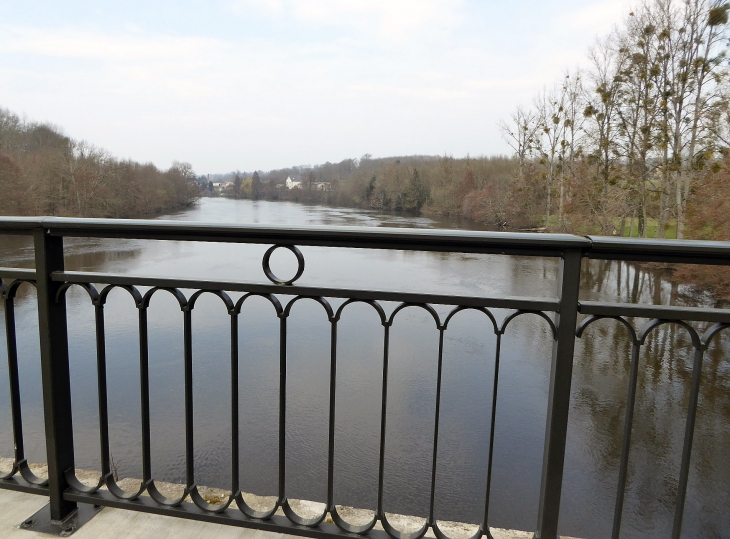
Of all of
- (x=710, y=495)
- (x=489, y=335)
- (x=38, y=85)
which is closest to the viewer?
(x=710, y=495)

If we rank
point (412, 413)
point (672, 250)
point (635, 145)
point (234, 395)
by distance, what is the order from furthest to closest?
1. point (635, 145)
2. point (412, 413)
3. point (234, 395)
4. point (672, 250)

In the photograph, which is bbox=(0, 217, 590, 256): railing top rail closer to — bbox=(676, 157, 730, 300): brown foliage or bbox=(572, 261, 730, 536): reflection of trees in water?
bbox=(572, 261, 730, 536): reflection of trees in water

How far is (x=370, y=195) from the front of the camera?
6256cm

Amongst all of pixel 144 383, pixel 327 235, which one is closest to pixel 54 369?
pixel 144 383

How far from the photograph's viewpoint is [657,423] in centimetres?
832

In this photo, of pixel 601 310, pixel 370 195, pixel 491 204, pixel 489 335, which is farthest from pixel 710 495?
pixel 370 195

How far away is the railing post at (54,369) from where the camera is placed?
1.49 meters

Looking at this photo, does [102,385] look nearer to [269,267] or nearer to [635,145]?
[269,267]

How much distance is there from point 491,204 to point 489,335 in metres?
27.8

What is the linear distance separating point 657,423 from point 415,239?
29.5ft

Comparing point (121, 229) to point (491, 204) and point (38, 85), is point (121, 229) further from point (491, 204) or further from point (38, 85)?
point (38, 85)

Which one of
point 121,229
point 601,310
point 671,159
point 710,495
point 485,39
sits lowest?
point 710,495

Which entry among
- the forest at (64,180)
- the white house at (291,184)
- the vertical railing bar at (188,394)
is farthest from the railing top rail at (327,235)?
the white house at (291,184)

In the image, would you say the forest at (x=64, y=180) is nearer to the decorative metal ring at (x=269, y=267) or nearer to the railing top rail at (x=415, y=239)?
the railing top rail at (x=415, y=239)
